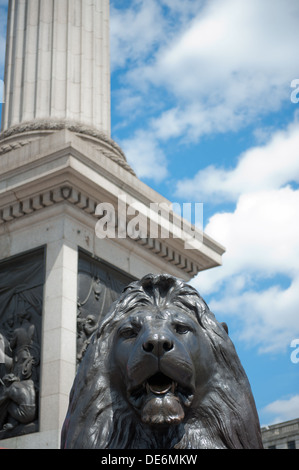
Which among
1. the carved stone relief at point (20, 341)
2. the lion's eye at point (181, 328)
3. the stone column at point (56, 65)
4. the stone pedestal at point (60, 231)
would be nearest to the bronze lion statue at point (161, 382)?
the lion's eye at point (181, 328)

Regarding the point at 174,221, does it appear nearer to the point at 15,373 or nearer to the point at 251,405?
the point at 15,373

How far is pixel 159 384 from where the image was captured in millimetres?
3309

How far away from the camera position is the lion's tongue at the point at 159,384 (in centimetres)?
329

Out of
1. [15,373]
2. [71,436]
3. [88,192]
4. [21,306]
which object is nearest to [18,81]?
[88,192]

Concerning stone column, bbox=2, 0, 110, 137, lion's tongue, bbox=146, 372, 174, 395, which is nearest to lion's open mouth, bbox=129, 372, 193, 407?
lion's tongue, bbox=146, 372, 174, 395

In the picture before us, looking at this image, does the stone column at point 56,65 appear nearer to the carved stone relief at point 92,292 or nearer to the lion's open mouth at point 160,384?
the carved stone relief at point 92,292

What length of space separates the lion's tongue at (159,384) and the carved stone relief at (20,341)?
8597 millimetres

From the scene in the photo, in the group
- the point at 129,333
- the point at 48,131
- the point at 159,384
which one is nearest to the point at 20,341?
the point at 48,131

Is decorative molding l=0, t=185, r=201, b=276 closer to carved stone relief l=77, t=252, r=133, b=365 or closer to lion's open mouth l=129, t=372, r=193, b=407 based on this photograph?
carved stone relief l=77, t=252, r=133, b=365

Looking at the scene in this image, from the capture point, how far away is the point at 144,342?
327 cm

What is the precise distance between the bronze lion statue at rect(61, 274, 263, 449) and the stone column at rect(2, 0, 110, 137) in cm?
1205

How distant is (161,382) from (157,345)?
7.7 inches

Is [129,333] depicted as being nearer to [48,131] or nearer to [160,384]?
[160,384]
